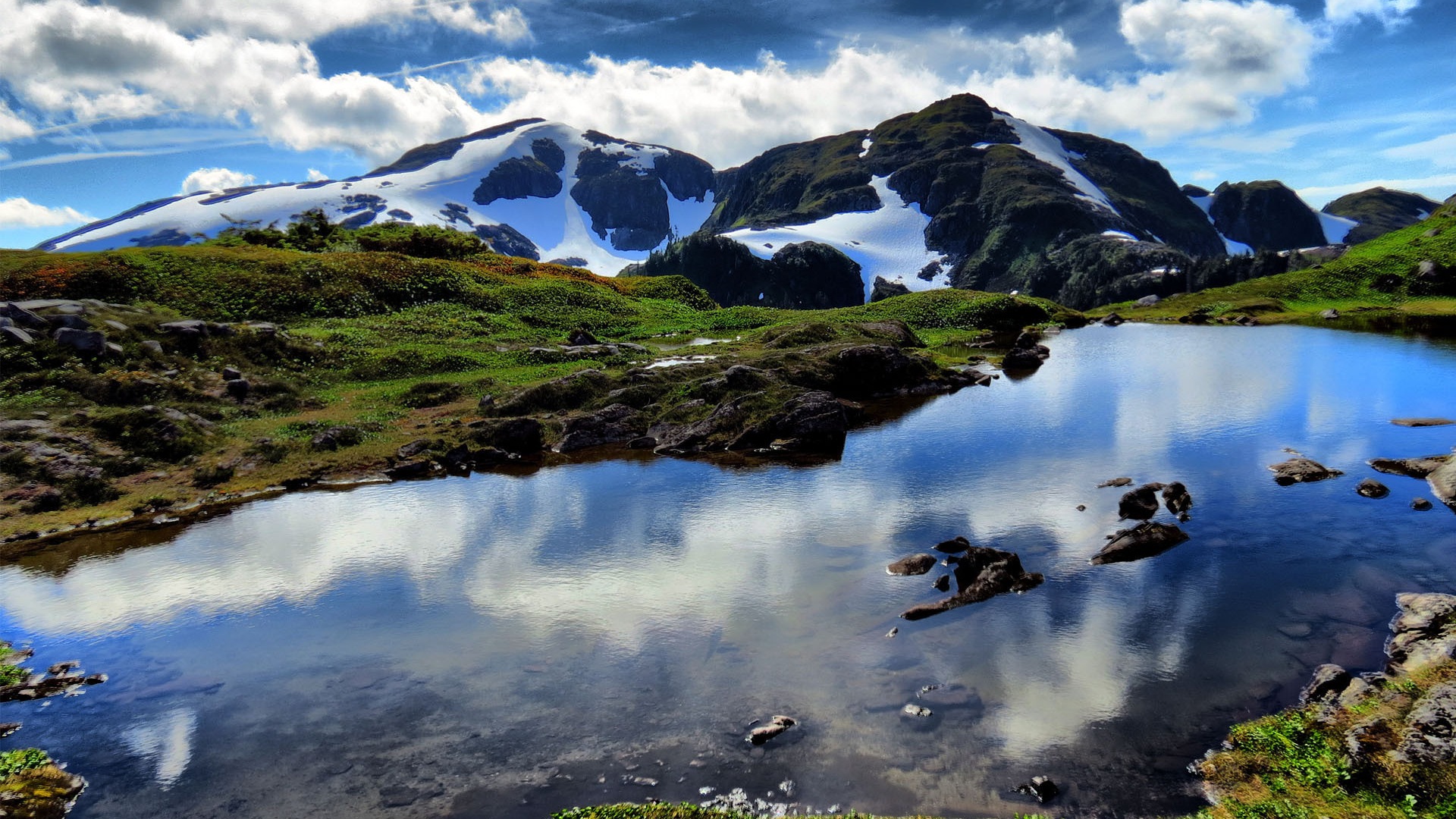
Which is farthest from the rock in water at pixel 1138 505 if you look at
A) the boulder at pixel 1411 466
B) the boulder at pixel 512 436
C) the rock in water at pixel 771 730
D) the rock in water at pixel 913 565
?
the boulder at pixel 512 436

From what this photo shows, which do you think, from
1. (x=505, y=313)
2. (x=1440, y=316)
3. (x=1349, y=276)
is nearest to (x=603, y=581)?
(x=505, y=313)

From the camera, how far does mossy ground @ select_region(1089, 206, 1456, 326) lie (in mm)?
101438

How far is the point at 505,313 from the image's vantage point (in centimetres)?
8631

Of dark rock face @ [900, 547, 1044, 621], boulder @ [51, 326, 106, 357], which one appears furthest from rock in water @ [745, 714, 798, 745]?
boulder @ [51, 326, 106, 357]

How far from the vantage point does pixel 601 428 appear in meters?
46.5

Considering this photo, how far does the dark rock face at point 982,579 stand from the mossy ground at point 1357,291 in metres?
98.5

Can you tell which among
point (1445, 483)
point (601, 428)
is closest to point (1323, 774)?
point (1445, 483)

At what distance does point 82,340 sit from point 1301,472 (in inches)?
2927

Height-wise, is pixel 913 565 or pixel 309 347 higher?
pixel 309 347

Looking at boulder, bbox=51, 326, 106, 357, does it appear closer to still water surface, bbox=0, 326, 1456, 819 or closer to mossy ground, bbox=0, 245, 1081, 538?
mossy ground, bbox=0, 245, 1081, 538

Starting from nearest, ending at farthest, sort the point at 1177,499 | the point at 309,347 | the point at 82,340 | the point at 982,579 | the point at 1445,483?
the point at 982,579 → the point at 1445,483 → the point at 1177,499 → the point at 82,340 → the point at 309,347

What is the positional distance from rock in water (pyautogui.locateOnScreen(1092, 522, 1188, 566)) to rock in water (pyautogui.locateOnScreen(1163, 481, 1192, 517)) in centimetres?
258

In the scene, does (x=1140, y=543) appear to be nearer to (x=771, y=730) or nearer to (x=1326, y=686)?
(x=1326, y=686)

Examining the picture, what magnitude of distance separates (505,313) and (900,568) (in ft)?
236
